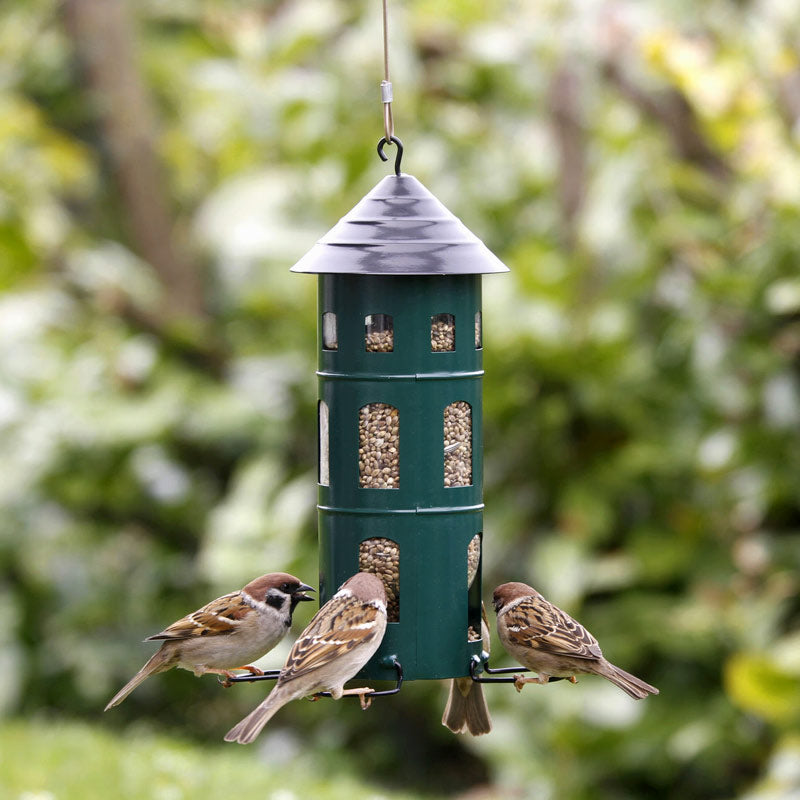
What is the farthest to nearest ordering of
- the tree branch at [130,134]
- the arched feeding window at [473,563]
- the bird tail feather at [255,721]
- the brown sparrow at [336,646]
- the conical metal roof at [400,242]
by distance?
1. the tree branch at [130,134]
2. the arched feeding window at [473,563]
3. the conical metal roof at [400,242]
4. the brown sparrow at [336,646]
5. the bird tail feather at [255,721]

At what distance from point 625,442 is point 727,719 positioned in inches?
59.9

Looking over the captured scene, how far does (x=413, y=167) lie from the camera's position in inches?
312

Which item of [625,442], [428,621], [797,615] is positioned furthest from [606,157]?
[428,621]

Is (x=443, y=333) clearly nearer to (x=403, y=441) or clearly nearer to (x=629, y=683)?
(x=403, y=441)

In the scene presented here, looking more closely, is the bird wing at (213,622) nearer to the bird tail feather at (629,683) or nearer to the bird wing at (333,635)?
the bird wing at (333,635)

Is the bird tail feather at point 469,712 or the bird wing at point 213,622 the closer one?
the bird wing at point 213,622

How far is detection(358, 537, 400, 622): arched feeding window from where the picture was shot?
360 cm

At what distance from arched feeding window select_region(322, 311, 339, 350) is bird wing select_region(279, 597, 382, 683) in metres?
0.72

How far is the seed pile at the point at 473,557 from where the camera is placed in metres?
3.71

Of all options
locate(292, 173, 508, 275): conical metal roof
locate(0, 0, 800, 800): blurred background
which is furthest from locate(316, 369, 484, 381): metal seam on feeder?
locate(0, 0, 800, 800): blurred background

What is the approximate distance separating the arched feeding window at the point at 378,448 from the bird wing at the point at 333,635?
1.23 feet

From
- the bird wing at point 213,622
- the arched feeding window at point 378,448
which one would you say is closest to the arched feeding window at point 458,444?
the arched feeding window at point 378,448

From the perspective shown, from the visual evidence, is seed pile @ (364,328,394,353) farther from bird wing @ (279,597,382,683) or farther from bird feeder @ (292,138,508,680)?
bird wing @ (279,597,382,683)

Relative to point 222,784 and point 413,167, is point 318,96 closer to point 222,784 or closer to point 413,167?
point 413,167
